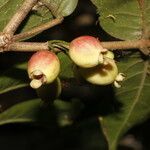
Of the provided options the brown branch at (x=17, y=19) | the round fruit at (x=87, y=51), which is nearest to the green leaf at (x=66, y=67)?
the brown branch at (x=17, y=19)

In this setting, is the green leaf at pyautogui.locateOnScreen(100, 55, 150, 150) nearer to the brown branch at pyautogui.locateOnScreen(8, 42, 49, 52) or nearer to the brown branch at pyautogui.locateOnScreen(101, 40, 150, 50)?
the brown branch at pyautogui.locateOnScreen(101, 40, 150, 50)

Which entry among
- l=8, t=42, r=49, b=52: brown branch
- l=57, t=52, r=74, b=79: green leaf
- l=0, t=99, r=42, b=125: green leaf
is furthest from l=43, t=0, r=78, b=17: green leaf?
l=0, t=99, r=42, b=125: green leaf

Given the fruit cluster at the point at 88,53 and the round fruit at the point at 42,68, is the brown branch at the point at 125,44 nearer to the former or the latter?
the fruit cluster at the point at 88,53

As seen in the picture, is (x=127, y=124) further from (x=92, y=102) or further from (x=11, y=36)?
(x=11, y=36)

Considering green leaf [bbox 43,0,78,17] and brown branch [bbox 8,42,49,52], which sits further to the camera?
green leaf [bbox 43,0,78,17]

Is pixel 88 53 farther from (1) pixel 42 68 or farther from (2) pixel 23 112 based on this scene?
(2) pixel 23 112

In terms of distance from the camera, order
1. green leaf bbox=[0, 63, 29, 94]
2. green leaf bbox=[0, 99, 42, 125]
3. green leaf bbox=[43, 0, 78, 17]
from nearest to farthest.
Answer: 1. green leaf bbox=[43, 0, 78, 17]
2. green leaf bbox=[0, 63, 29, 94]
3. green leaf bbox=[0, 99, 42, 125]

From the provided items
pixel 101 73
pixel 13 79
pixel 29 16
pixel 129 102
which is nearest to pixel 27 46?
pixel 101 73
